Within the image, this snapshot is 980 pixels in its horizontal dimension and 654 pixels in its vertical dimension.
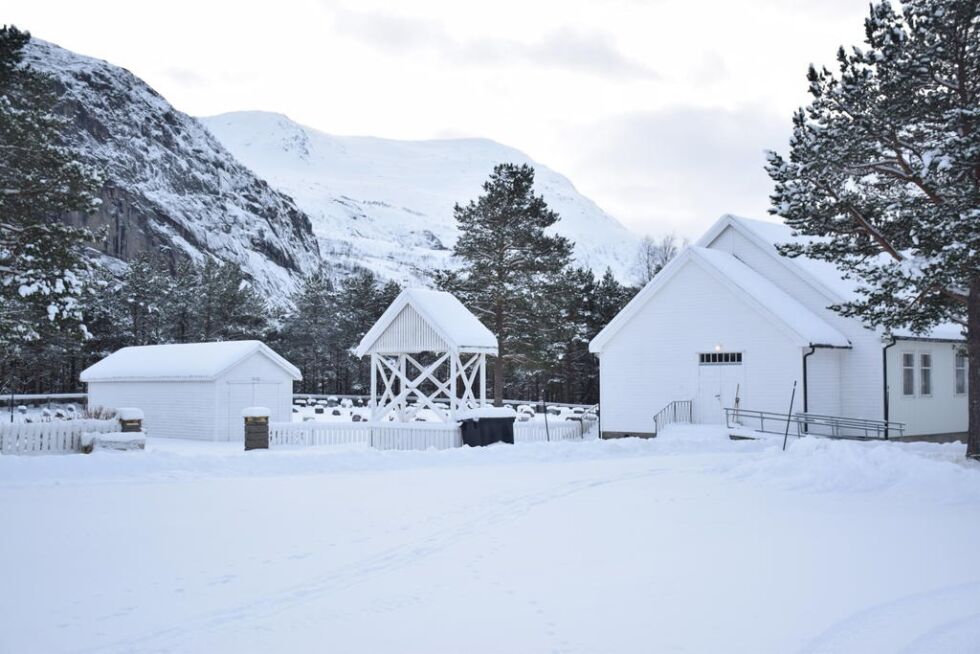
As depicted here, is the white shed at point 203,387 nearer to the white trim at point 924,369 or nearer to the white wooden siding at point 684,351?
the white wooden siding at point 684,351

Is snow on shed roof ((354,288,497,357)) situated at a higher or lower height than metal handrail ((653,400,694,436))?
higher

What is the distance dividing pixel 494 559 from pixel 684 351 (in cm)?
2148

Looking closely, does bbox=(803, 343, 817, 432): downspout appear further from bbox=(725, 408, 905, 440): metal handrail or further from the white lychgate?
the white lychgate

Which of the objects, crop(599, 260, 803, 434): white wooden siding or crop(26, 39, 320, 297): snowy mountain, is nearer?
crop(599, 260, 803, 434): white wooden siding

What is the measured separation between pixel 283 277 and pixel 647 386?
135 metres

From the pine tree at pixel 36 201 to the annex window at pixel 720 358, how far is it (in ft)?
62.7

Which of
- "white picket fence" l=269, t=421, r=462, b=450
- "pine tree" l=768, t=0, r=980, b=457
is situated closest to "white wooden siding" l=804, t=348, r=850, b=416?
"pine tree" l=768, t=0, r=980, b=457

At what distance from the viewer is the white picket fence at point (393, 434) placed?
24.6 meters

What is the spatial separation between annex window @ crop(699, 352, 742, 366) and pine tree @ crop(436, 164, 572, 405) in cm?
1360

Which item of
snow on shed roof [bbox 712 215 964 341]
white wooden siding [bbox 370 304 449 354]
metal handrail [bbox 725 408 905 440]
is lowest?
metal handrail [bbox 725 408 905 440]

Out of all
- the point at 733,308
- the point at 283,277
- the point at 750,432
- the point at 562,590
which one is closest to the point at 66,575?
the point at 562,590

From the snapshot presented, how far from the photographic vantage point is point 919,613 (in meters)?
7.54

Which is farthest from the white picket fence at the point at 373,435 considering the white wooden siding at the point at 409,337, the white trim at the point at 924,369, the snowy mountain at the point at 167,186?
the snowy mountain at the point at 167,186

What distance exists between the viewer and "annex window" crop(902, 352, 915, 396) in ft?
94.6
